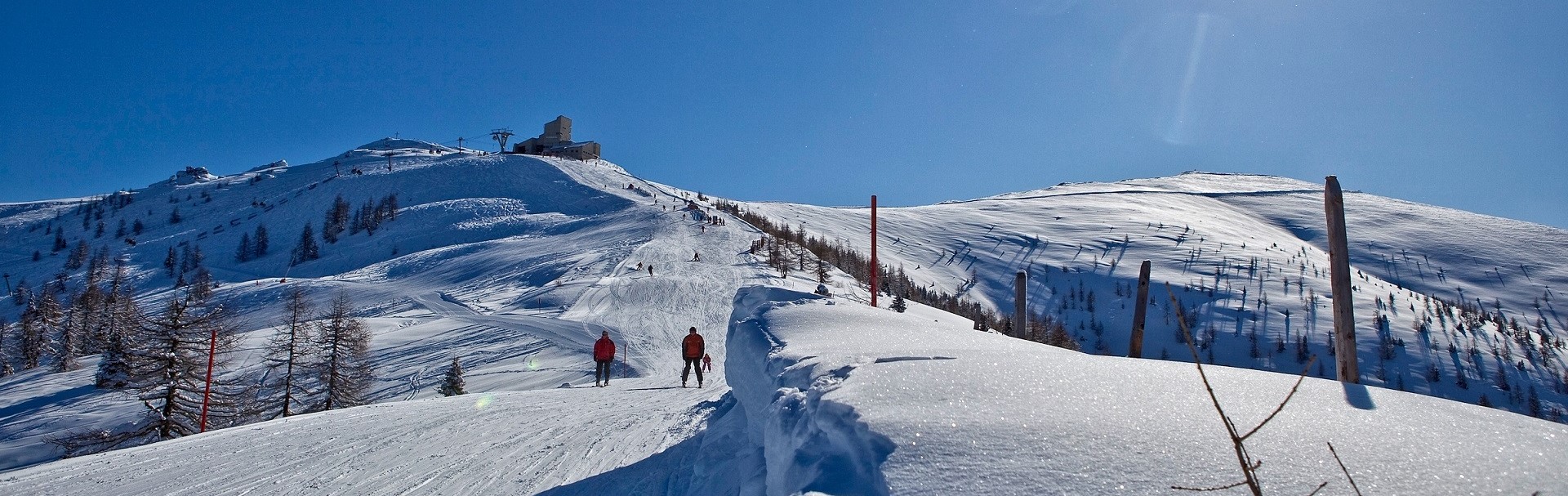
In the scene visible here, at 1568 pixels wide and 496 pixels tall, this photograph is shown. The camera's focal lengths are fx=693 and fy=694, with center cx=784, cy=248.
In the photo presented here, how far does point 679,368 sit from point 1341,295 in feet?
59.6

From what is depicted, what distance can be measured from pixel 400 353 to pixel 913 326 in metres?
25.8

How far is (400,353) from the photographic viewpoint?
2712 centimetres

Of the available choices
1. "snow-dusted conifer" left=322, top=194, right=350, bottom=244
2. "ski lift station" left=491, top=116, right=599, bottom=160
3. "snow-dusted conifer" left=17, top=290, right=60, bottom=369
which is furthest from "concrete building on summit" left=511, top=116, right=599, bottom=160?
"snow-dusted conifer" left=17, top=290, right=60, bottom=369

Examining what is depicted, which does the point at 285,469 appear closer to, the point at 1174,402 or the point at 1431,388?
the point at 1174,402

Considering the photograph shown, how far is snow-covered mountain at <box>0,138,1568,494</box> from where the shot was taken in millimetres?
3238

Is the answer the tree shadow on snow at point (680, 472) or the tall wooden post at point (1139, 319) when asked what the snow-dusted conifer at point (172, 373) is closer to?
the tree shadow on snow at point (680, 472)

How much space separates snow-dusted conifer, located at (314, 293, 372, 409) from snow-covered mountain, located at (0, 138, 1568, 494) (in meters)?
0.78

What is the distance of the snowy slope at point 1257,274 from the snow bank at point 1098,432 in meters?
54.2

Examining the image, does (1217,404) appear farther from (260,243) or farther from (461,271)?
(260,243)

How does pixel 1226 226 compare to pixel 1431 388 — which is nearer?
pixel 1431 388

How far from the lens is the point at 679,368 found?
22172 mm

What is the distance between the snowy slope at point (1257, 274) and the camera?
74625 millimetres

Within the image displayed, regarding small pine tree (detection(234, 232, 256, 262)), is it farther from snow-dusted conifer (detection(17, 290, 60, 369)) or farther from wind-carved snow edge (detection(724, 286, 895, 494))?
wind-carved snow edge (detection(724, 286, 895, 494))

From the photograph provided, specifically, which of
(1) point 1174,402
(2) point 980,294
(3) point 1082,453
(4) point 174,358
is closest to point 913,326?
(1) point 1174,402
